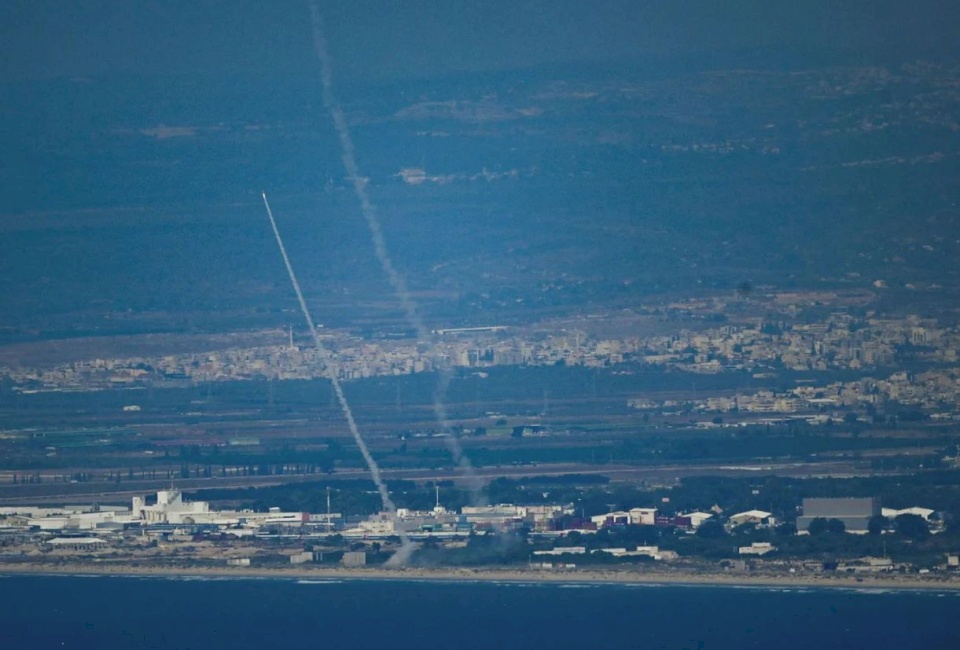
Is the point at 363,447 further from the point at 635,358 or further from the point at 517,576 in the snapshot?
the point at 517,576

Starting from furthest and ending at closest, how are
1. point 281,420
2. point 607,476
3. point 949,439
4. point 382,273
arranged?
point 382,273, point 281,420, point 949,439, point 607,476

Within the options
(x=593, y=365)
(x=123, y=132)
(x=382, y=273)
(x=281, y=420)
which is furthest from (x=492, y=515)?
(x=123, y=132)

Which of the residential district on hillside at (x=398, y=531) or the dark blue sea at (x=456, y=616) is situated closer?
the dark blue sea at (x=456, y=616)

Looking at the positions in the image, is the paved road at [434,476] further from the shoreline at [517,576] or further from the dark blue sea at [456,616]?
the dark blue sea at [456,616]

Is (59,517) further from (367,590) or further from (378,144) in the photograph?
(378,144)

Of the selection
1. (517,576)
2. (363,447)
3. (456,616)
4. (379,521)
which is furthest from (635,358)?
(456,616)

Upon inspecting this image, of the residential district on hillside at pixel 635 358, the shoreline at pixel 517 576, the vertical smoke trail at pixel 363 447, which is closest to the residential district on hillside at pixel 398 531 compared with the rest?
the vertical smoke trail at pixel 363 447

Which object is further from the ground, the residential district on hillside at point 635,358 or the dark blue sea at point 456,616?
the residential district on hillside at point 635,358
